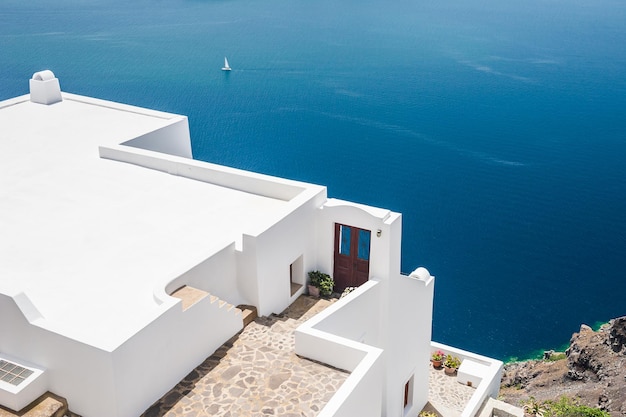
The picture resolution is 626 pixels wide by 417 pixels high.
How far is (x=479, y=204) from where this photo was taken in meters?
51.0

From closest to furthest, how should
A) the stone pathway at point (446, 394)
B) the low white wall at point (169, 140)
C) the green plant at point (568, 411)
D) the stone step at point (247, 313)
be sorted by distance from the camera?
the stone step at point (247, 313), the stone pathway at point (446, 394), the low white wall at point (169, 140), the green plant at point (568, 411)

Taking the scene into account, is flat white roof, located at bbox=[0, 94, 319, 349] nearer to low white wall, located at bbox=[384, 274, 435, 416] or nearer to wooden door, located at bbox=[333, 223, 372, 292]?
wooden door, located at bbox=[333, 223, 372, 292]

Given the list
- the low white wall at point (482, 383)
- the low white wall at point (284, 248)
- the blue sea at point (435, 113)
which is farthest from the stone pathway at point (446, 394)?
the blue sea at point (435, 113)

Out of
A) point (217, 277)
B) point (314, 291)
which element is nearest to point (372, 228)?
point (314, 291)

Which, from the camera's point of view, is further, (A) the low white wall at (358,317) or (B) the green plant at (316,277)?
(B) the green plant at (316,277)

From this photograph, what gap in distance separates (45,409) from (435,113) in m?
62.1

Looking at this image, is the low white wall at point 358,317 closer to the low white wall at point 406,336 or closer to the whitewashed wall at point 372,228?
the low white wall at point 406,336

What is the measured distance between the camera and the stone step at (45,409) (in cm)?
1207

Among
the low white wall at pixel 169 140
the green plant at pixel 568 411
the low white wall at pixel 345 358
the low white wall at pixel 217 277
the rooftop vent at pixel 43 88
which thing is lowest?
the green plant at pixel 568 411

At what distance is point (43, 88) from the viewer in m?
26.7

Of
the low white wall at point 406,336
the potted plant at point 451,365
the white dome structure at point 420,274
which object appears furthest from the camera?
the potted plant at point 451,365

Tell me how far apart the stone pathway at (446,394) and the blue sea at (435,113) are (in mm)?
11510

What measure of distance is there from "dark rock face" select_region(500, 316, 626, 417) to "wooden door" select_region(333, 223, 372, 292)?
16786 mm

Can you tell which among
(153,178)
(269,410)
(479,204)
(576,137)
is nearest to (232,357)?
(269,410)
